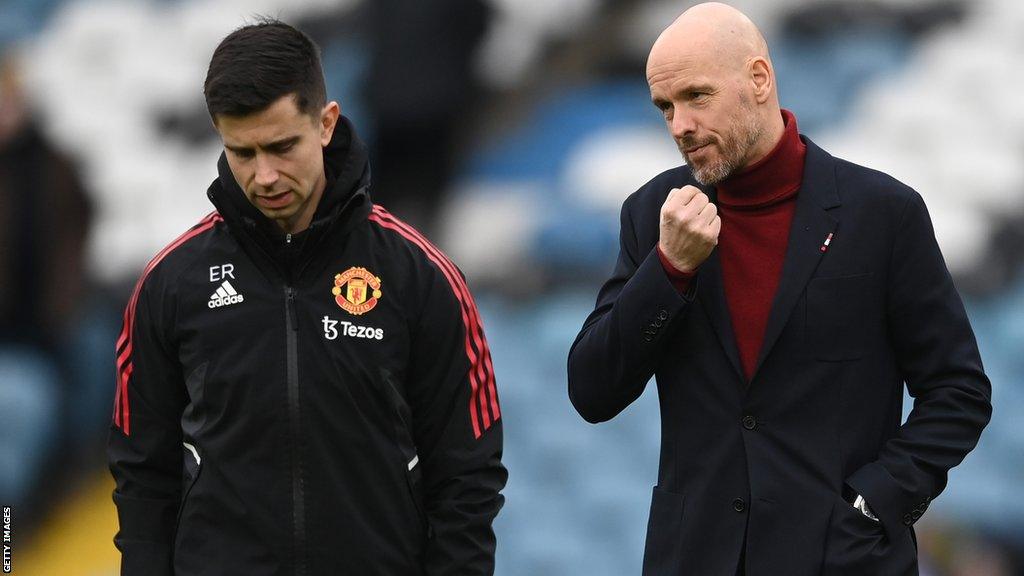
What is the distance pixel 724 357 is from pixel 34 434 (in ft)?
11.5

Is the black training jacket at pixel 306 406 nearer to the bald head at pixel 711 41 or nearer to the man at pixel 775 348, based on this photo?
the man at pixel 775 348

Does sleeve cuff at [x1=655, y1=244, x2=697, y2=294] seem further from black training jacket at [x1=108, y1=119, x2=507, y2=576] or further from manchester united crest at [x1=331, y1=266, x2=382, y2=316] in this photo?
manchester united crest at [x1=331, y1=266, x2=382, y2=316]

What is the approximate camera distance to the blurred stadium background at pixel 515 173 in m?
4.75

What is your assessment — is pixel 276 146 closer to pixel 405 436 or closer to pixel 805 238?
pixel 405 436

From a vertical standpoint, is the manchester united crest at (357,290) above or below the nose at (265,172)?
below

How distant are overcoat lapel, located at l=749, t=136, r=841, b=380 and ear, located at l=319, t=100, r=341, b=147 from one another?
30.5 inches

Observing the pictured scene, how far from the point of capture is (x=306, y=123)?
8.55 ft

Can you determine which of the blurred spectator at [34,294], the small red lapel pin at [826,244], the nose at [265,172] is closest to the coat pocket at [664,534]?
the small red lapel pin at [826,244]

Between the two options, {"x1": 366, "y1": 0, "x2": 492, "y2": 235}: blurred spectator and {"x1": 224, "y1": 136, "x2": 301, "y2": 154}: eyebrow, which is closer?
{"x1": 224, "y1": 136, "x2": 301, "y2": 154}: eyebrow

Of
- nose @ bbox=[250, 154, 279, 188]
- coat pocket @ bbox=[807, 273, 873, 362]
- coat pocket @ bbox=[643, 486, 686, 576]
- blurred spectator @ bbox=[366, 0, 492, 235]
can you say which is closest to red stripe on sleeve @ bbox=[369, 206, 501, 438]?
nose @ bbox=[250, 154, 279, 188]

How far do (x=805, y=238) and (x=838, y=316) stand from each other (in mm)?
139

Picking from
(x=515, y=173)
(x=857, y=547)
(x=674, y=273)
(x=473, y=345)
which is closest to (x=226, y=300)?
(x=473, y=345)

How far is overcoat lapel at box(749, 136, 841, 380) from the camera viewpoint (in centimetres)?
260

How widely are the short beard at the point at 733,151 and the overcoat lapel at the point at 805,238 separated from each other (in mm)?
123
